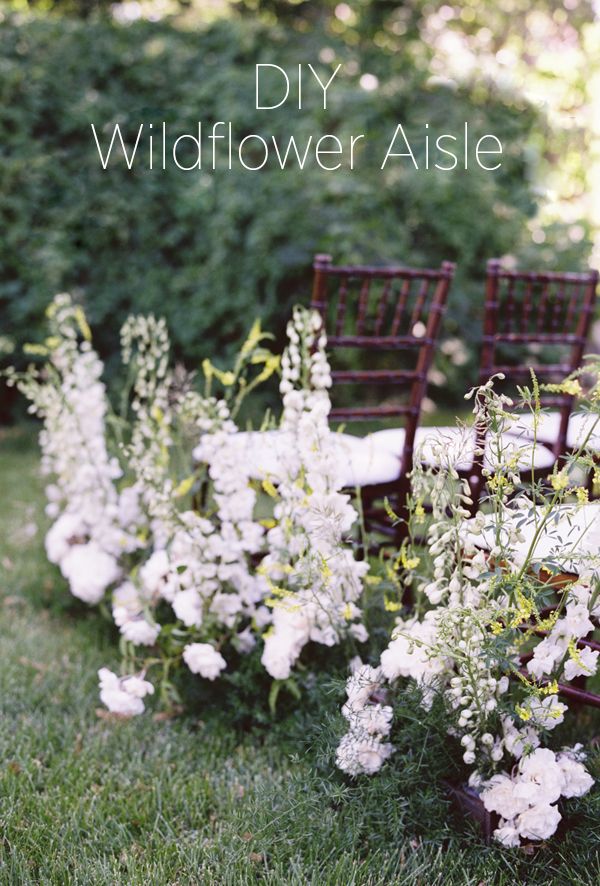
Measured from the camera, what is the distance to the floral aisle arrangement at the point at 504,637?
1.59 m

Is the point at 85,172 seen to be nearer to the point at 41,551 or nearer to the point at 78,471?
the point at 41,551

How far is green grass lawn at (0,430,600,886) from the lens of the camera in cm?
169

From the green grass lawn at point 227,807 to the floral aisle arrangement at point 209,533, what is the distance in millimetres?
138

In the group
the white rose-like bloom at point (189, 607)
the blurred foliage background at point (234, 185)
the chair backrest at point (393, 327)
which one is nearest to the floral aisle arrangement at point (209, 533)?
the white rose-like bloom at point (189, 607)

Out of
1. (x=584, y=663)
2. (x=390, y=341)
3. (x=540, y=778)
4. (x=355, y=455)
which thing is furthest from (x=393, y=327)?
(x=540, y=778)

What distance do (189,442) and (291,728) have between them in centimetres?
98

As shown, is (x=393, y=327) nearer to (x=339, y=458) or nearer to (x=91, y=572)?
(x=339, y=458)

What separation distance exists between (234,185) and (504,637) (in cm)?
391

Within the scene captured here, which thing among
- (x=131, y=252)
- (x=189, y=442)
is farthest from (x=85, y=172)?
(x=189, y=442)

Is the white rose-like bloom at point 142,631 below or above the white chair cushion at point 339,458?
below

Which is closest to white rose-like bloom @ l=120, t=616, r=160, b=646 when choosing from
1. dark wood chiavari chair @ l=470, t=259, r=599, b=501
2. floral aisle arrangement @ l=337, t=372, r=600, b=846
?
floral aisle arrangement @ l=337, t=372, r=600, b=846

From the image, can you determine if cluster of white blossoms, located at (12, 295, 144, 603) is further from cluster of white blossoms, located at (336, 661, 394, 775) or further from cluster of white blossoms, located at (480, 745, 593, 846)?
cluster of white blossoms, located at (480, 745, 593, 846)

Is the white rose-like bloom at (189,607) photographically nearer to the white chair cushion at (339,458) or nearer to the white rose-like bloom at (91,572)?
the white chair cushion at (339,458)

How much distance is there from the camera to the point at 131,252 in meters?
5.36
